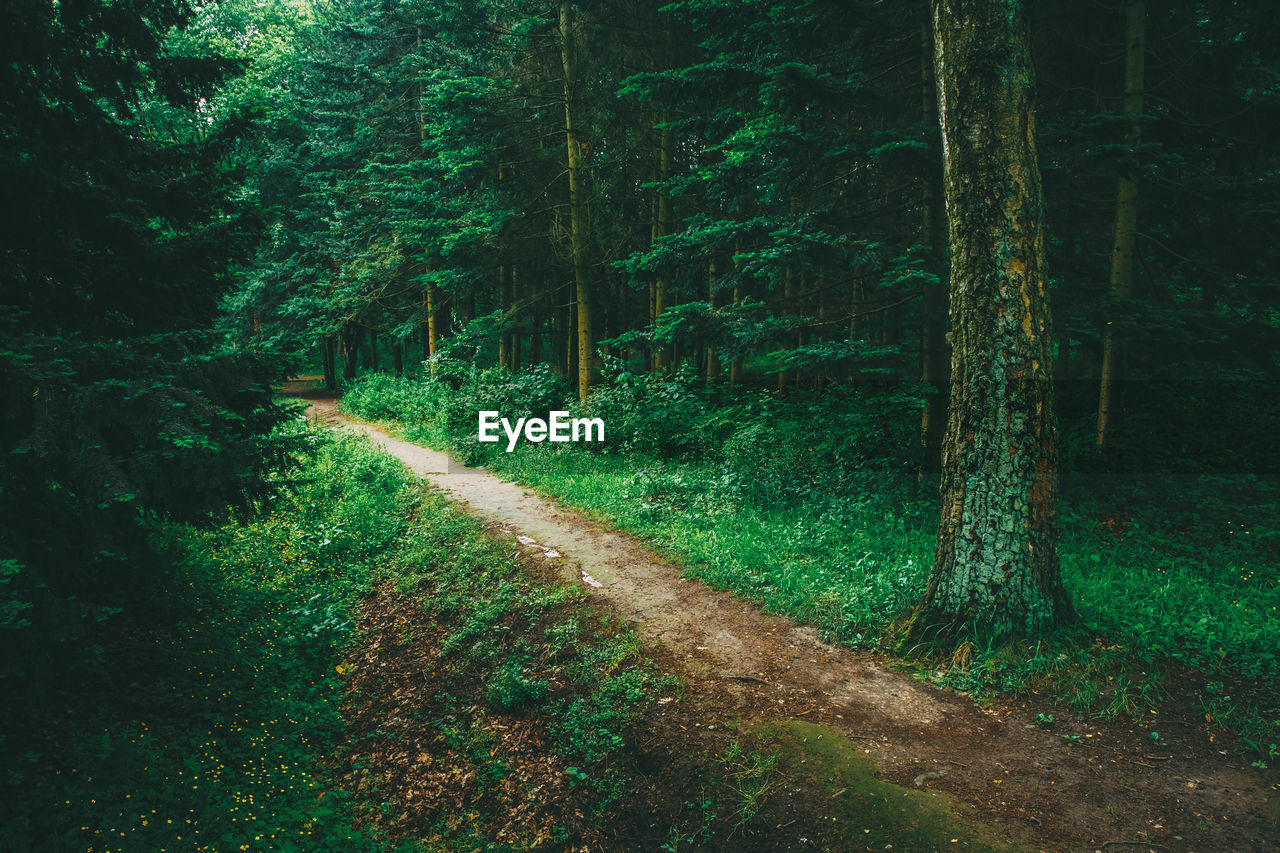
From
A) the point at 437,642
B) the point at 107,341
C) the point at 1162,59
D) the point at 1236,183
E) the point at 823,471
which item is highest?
the point at 1162,59

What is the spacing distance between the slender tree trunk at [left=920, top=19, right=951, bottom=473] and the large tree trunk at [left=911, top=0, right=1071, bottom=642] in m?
3.11

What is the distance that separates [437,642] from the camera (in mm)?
7199

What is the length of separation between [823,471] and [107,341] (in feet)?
30.1

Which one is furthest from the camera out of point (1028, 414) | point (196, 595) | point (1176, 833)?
point (196, 595)

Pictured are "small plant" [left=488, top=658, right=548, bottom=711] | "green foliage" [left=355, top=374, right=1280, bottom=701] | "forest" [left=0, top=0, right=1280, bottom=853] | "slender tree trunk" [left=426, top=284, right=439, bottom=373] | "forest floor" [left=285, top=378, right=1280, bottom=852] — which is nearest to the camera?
"forest floor" [left=285, top=378, right=1280, bottom=852]

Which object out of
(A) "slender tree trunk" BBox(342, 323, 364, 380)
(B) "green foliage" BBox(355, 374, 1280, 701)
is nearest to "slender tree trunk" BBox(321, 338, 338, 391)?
(A) "slender tree trunk" BBox(342, 323, 364, 380)

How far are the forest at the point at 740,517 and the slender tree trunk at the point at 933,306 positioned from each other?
0.22 feet

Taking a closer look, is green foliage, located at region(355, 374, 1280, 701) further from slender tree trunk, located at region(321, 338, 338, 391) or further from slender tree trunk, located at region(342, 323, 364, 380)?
slender tree trunk, located at region(321, 338, 338, 391)

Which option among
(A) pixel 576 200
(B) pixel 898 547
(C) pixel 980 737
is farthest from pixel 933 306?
(A) pixel 576 200

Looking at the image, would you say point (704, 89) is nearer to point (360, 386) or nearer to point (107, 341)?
point (107, 341)

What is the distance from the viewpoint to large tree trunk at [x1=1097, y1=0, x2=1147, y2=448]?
31.0ft

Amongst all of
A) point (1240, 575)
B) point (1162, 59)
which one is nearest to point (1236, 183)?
point (1162, 59)

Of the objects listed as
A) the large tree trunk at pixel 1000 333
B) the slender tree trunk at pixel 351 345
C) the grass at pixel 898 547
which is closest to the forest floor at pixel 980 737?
the grass at pixel 898 547

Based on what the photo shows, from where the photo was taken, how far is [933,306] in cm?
900
